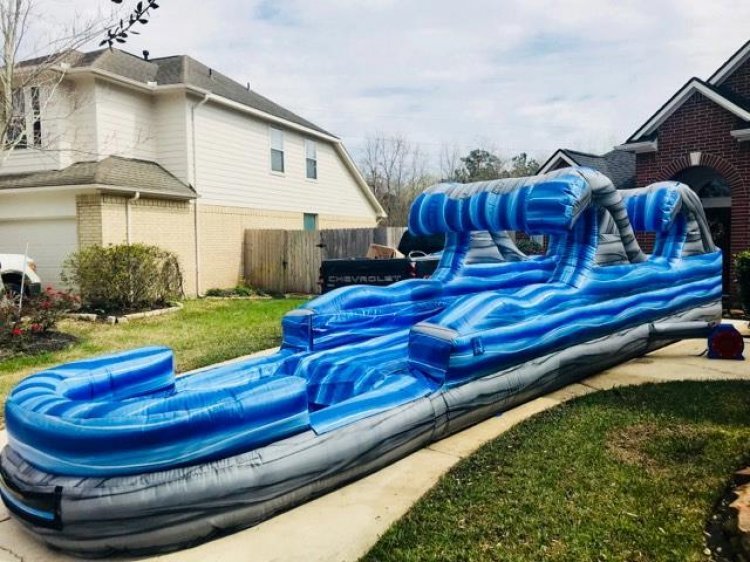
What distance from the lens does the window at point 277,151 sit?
1736 centimetres

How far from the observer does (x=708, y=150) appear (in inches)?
457

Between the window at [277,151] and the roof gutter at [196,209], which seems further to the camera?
the window at [277,151]

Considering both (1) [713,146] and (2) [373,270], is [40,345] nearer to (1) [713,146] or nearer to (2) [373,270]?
(2) [373,270]

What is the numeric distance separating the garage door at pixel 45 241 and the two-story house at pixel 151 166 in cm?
3

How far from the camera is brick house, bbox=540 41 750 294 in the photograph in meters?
11.2

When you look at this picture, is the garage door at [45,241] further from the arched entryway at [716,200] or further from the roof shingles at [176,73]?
the arched entryway at [716,200]

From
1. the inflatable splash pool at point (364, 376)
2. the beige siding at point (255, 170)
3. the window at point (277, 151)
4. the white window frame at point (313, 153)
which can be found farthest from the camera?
the white window frame at point (313, 153)

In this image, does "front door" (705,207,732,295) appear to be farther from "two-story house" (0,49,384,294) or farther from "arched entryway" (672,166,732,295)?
"two-story house" (0,49,384,294)

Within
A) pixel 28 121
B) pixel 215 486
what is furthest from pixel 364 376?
pixel 28 121

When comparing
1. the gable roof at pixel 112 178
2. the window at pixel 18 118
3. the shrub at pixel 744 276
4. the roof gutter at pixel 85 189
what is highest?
the window at pixel 18 118

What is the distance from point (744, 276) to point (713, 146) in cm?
367

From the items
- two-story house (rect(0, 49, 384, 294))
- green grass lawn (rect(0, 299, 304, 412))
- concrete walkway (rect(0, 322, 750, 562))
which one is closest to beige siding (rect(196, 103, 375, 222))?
two-story house (rect(0, 49, 384, 294))

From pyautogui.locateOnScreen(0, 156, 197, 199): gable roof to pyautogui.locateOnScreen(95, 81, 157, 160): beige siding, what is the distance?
0.28 metres

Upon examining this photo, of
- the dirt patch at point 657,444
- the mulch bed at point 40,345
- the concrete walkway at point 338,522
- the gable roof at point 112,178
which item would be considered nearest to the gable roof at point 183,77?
the gable roof at point 112,178
